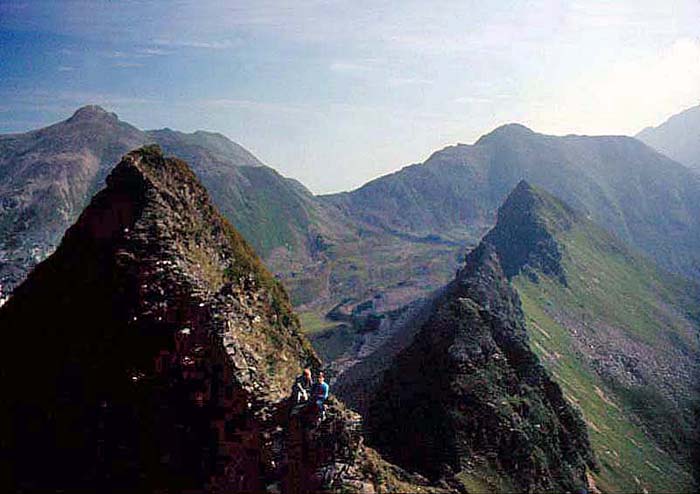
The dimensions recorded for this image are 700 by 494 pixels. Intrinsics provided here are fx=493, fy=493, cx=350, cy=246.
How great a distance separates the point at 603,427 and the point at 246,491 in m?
80.3

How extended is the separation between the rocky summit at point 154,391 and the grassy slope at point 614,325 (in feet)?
141

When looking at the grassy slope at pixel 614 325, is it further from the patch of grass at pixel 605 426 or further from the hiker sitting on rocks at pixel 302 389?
the hiker sitting on rocks at pixel 302 389

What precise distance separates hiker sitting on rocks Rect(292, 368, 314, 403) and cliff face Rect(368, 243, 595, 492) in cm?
1378

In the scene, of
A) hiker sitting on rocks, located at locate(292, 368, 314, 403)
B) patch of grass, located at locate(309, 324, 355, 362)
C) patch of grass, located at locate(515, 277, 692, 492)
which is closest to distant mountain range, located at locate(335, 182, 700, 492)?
patch of grass, located at locate(515, 277, 692, 492)

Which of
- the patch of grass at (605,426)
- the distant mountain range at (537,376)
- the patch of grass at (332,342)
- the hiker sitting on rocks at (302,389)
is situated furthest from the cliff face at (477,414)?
the patch of grass at (332,342)

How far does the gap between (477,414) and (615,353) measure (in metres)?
114

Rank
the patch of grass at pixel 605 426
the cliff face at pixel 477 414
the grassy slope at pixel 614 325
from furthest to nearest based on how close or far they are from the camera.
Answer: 1. the grassy slope at pixel 614 325
2. the patch of grass at pixel 605 426
3. the cliff face at pixel 477 414

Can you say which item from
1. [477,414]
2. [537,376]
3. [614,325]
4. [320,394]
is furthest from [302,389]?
[614,325]

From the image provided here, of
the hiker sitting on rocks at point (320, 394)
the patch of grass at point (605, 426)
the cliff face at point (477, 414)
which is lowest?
the patch of grass at point (605, 426)

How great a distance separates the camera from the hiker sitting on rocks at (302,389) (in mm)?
25941

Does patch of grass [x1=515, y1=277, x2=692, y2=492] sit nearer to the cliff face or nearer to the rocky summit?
the cliff face

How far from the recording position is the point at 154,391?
26281 mm

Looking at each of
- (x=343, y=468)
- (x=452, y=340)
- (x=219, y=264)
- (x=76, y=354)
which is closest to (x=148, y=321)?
(x=76, y=354)

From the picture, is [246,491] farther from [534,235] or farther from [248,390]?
[534,235]
